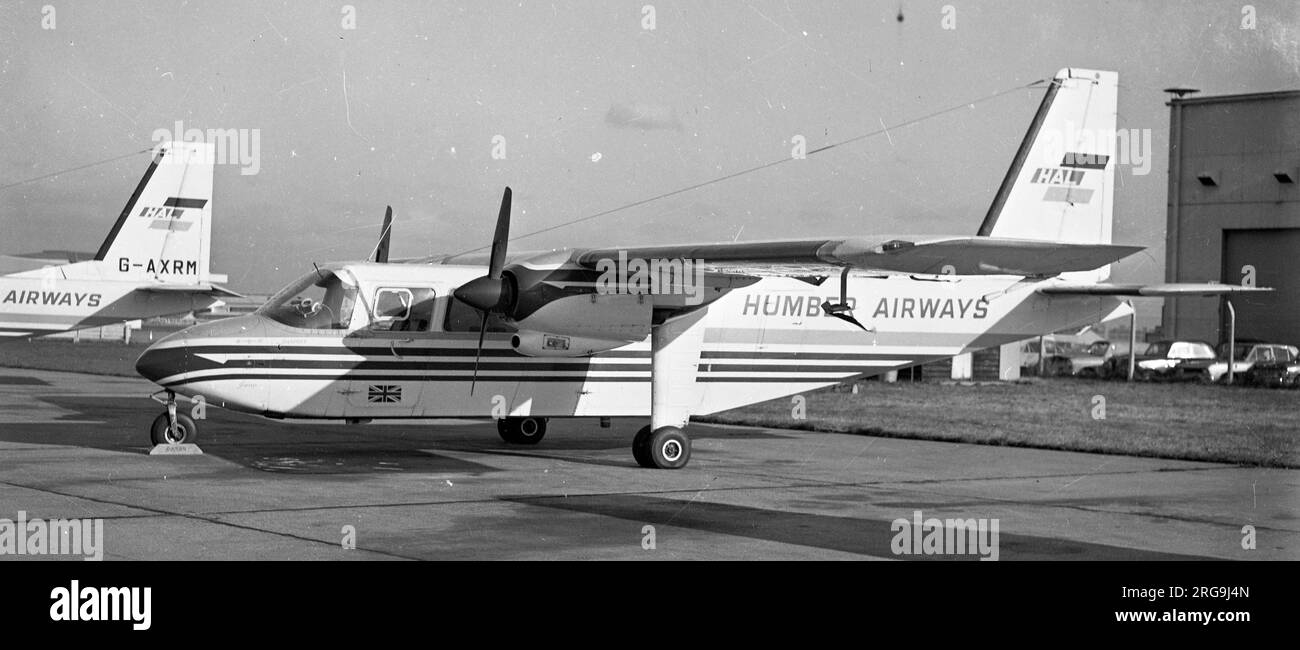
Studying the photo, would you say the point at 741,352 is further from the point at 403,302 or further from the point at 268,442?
the point at 268,442

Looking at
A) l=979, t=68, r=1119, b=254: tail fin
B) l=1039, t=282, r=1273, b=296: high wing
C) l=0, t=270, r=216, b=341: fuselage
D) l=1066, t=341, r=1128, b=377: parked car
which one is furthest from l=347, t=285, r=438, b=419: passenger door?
l=1066, t=341, r=1128, b=377: parked car

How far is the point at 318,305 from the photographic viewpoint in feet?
50.0

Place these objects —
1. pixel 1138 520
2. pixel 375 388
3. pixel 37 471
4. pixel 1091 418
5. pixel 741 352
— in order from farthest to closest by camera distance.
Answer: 1. pixel 1091 418
2. pixel 741 352
3. pixel 375 388
4. pixel 37 471
5. pixel 1138 520

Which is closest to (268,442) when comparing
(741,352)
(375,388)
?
(375,388)

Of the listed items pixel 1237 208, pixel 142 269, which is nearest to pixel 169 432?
pixel 142 269

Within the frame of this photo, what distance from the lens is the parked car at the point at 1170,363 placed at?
136ft

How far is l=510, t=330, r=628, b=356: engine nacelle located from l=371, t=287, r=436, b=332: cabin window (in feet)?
3.85

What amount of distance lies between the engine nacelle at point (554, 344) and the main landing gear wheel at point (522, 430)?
2.93m

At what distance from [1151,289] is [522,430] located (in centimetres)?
883

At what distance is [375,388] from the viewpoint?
15242mm

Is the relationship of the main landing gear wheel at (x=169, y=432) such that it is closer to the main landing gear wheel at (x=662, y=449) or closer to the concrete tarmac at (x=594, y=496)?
the concrete tarmac at (x=594, y=496)

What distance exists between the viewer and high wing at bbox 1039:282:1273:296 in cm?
1460

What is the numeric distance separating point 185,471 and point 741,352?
24.0ft

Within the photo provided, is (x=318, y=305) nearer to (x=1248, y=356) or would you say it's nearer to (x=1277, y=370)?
(x=1277, y=370)
